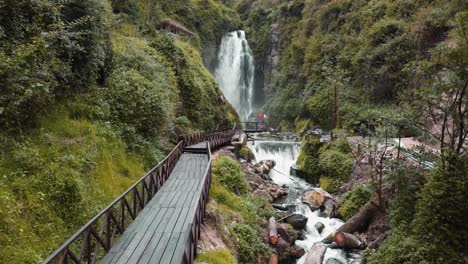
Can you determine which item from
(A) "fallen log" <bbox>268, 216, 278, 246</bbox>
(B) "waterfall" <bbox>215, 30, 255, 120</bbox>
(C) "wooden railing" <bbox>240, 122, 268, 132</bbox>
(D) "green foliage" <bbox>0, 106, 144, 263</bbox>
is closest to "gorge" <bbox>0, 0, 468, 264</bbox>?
(D) "green foliage" <bbox>0, 106, 144, 263</bbox>

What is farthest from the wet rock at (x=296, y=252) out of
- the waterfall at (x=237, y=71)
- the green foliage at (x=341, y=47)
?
the waterfall at (x=237, y=71)

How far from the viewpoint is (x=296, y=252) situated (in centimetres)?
999

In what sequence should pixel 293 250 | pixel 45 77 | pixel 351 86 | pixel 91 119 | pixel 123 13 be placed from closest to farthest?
pixel 45 77 < pixel 91 119 < pixel 293 250 < pixel 123 13 < pixel 351 86

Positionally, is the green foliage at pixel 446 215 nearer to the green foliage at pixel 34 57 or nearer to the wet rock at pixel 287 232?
the wet rock at pixel 287 232

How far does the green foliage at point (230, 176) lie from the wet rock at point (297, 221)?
2.28m

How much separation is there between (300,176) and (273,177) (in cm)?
191

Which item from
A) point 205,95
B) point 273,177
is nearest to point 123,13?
point 205,95

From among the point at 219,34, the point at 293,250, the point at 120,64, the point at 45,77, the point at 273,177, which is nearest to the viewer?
the point at 45,77

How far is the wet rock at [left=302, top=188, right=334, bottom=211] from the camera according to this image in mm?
14062

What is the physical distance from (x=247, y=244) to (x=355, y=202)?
22.4 ft

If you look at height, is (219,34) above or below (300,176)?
above

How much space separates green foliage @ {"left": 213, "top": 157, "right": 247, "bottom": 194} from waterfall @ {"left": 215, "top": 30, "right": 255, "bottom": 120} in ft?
109

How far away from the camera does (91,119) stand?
916 cm

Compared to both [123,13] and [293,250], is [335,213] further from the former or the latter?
[123,13]
